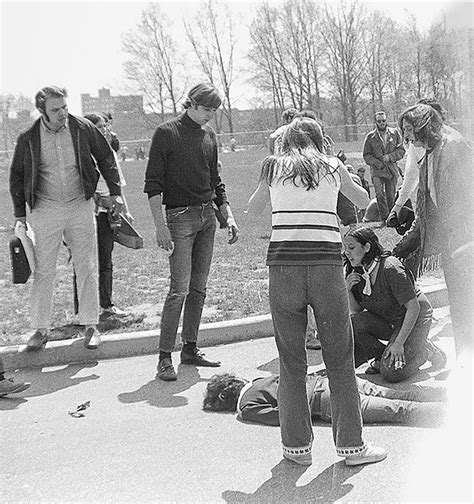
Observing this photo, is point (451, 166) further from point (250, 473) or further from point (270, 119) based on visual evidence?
point (270, 119)

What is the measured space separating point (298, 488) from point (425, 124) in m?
2.31

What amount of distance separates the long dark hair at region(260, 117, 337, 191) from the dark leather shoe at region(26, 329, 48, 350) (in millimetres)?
2722

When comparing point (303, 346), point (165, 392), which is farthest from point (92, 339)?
point (303, 346)

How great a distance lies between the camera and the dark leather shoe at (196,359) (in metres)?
5.19

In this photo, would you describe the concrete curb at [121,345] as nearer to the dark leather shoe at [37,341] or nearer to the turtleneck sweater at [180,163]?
the dark leather shoe at [37,341]

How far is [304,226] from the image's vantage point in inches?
129

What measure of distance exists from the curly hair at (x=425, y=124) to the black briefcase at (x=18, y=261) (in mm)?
2820

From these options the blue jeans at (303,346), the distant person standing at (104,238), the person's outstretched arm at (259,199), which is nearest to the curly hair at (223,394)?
the blue jeans at (303,346)

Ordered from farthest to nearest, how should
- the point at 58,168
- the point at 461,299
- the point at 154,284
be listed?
the point at 154,284
the point at 58,168
the point at 461,299

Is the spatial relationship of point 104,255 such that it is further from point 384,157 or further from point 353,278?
point 384,157

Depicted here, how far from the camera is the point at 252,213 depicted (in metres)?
3.59

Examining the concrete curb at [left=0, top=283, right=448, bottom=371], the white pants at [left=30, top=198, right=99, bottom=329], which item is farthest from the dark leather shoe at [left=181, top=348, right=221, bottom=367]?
the white pants at [left=30, top=198, right=99, bottom=329]

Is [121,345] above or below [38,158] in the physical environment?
below

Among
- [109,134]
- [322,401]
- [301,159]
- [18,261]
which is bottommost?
[322,401]
